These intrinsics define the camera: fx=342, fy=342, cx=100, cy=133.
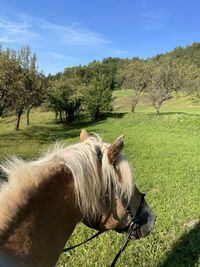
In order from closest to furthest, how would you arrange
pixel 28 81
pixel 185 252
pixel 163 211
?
pixel 185 252 < pixel 163 211 < pixel 28 81

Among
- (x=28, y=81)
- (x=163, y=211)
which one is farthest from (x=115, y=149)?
(x=28, y=81)

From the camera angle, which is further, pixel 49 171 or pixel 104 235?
pixel 104 235

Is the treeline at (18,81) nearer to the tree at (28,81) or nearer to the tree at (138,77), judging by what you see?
the tree at (28,81)

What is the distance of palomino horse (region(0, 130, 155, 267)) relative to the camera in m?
1.94

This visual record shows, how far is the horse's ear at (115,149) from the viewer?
224 centimetres

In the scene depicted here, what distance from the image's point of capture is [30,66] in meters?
30.5

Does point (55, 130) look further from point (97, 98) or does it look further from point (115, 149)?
point (115, 149)

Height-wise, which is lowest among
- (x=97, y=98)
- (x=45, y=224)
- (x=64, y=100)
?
(x=64, y=100)

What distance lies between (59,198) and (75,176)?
0.56 ft

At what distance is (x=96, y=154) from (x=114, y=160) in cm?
13

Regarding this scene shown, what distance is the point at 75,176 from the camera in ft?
7.11

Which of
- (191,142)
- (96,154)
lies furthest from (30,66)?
(96,154)

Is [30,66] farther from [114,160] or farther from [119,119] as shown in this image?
[114,160]

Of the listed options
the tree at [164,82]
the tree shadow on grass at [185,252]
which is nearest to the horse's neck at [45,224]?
the tree shadow on grass at [185,252]
